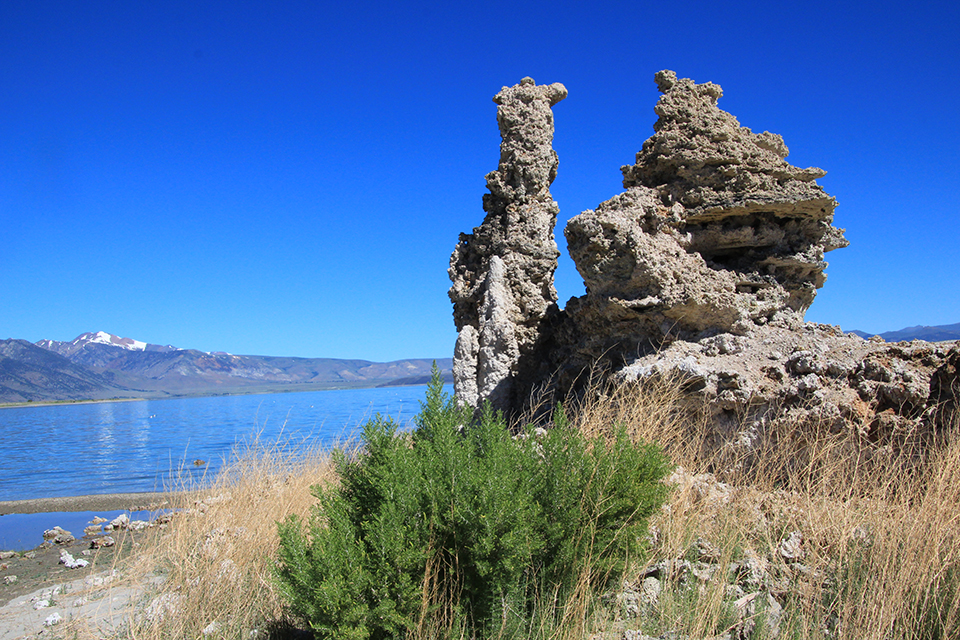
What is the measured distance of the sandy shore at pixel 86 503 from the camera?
13914 millimetres

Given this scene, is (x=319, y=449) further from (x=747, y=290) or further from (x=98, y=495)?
(x=98, y=495)

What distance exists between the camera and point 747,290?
6.55m

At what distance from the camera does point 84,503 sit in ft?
47.6

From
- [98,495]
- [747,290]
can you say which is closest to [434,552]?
[747,290]

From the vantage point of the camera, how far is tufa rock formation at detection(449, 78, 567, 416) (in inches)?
299

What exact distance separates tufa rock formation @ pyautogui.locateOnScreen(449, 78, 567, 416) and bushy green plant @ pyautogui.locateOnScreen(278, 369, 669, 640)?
4031 millimetres

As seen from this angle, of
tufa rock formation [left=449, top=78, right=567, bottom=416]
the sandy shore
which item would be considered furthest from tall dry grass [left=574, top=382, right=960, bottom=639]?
the sandy shore

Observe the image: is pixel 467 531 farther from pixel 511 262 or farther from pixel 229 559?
pixel 511 262

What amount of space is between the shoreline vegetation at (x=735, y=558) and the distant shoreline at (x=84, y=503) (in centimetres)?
986

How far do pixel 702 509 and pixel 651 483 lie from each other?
1.10m

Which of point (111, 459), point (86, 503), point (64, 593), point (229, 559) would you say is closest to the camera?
point (229, 559)

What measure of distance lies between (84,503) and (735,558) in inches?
638

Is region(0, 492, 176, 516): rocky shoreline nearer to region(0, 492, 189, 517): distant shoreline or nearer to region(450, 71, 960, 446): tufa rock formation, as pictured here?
region(0, 492, 189, 517): distant shoreline

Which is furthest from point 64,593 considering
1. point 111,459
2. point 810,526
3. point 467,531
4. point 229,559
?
point 111,459
